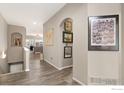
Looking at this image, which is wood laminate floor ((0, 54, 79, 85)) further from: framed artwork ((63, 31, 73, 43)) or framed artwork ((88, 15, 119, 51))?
framed artwork ((63, 31, 73, 43))

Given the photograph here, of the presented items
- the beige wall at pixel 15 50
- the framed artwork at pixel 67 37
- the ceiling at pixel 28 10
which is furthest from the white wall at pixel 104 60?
the beige wall at pixel 15 50

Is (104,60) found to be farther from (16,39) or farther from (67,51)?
(16,39)

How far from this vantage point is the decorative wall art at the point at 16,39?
7025mm

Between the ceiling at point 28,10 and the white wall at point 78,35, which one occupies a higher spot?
the ceiling at point 28,10

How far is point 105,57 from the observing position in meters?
2.62

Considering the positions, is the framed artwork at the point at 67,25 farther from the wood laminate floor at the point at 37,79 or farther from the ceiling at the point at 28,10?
the wood laminate floor at the point at 37,79

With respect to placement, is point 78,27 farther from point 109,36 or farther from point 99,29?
point 109,36

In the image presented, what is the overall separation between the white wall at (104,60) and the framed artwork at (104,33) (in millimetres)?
94

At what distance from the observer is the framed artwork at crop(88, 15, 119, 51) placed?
2443 mm

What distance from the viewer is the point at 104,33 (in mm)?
2516

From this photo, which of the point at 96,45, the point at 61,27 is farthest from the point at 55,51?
the point at 96,45

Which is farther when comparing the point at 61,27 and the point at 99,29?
the point at 61,27

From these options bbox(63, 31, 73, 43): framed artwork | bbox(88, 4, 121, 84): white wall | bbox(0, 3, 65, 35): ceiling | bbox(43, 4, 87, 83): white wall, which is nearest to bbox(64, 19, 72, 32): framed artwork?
bbox(63, 31, 73, 43): framed artwork
